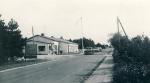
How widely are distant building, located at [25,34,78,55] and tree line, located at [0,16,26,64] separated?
16412mm

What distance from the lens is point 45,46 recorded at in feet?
269

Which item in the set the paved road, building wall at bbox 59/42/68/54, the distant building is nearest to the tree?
the paved road

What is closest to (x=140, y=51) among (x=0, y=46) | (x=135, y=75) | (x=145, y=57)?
(x=145, y=57)

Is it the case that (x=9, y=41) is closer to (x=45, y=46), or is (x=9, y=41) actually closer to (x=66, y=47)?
(x=45, y=46)

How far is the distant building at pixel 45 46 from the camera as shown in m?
70.3

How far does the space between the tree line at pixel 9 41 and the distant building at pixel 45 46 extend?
16.4 meters

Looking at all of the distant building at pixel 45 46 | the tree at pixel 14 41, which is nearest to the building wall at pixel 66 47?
the distant building at pixel 45 46

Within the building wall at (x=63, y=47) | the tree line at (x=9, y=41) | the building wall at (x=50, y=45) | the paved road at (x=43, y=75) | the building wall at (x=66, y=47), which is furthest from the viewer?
the building wall at (x=66, y=47)

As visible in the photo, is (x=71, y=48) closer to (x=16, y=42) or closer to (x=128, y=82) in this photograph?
(x=16, y=42)

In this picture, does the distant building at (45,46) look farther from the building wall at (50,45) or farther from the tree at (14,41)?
the tree at (14,41)

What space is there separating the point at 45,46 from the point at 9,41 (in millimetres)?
40775

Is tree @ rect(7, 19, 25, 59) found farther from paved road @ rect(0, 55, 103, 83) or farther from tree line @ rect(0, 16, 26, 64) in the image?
paved road @ rect(0, 55, 103, 83)

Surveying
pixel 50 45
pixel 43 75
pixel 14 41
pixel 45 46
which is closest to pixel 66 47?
pixel 50 45

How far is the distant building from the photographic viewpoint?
231 ft
